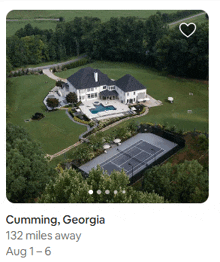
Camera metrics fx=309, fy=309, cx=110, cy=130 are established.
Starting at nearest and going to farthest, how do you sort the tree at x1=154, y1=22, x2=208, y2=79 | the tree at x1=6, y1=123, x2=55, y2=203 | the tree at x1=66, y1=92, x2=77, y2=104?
the tree at x1=6, y1=123, x2=55, y2=203, the tree at x1=154, y1=22, x2=208, y2=79, the tree at x1=66, y1=92, x2=77, y2=104

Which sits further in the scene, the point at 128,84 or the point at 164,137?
the point at 128,84

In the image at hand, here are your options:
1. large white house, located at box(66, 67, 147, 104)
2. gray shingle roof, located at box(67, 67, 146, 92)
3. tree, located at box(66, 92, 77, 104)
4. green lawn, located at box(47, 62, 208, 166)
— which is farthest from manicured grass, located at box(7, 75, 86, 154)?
large white house, located at box(66, 67, 147, 104)

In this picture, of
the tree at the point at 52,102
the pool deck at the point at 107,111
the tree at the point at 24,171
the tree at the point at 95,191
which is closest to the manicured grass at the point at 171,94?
the pool deck at the point at 107,111

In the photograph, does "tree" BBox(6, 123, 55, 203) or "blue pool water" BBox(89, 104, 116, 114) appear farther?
"blue pool water" BBox(89, 104, 116, 114)

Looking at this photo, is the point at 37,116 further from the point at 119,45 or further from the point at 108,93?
the point at 119,45

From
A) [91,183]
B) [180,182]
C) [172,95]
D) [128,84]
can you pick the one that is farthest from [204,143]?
[128,84]

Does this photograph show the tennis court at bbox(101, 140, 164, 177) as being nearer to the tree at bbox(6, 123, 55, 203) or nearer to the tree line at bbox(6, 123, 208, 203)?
the tree line at bbox(6, 123, 208, 203)

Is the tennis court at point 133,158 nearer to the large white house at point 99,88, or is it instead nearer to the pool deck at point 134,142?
the pool deck at point 134,142
